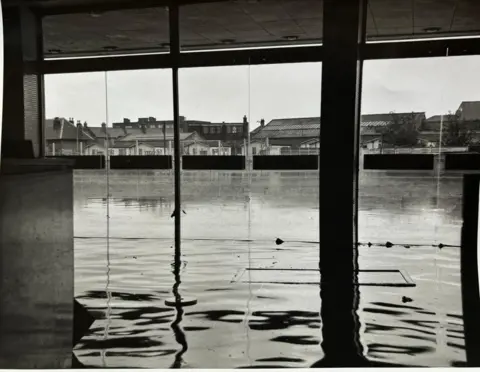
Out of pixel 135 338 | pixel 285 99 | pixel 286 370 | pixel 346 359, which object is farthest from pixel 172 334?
pixel 285 99

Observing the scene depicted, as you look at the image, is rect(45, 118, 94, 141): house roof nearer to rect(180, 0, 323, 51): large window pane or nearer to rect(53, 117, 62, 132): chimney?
rect(53, 117, 62, 132): chimney

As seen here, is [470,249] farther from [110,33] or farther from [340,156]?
[110,33]

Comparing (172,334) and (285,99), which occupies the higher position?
(285,99)

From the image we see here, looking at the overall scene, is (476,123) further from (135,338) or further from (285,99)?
(135,338)

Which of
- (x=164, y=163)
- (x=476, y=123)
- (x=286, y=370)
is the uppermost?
(x=476, y=123)

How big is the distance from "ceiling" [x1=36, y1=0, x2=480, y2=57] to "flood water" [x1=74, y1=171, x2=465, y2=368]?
823 millimetres

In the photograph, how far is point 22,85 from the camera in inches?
107

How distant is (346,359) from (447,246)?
1017 mm

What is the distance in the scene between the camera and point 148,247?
300cm

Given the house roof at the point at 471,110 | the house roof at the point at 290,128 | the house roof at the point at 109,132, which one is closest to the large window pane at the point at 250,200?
the house roof at the point at 290,128

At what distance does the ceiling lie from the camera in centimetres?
265

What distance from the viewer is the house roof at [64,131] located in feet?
9.16

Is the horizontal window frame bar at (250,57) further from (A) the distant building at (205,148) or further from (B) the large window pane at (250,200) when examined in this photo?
(A) the distant building at (205,148)

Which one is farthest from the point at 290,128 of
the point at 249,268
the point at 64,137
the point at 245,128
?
the point at 64,137
